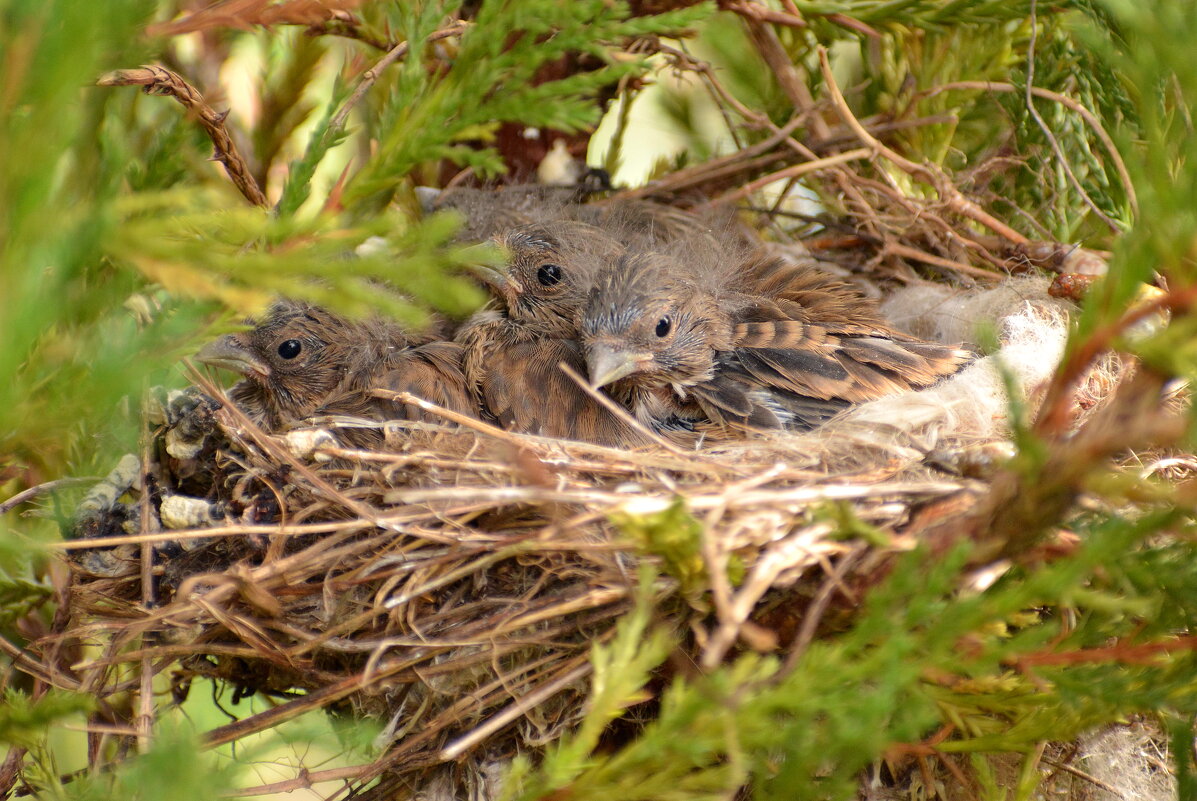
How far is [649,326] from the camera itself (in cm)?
182

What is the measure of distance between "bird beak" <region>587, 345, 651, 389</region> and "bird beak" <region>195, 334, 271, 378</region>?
2.22ft

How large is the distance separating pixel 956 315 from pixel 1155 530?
1.18 m

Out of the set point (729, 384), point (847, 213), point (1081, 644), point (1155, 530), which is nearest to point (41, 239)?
point (1155, 530)

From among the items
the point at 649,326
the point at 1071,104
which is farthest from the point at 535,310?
the point at 1071,104

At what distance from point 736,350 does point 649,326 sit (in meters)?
0.20

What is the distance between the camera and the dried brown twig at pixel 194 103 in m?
1.28

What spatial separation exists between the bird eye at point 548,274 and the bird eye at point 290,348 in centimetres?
53

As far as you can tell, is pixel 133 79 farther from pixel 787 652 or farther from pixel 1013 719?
pixel 1013 719

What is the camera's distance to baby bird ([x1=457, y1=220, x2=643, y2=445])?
193cm

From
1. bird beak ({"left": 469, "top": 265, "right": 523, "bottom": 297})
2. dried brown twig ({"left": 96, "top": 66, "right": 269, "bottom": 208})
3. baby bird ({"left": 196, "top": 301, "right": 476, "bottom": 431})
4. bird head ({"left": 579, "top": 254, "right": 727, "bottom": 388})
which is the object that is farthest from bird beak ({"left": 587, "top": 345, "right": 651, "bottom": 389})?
dried brown twig ({"left": 96, "top": 66, "right": 269, "bottom": 208})

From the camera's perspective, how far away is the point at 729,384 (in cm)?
184

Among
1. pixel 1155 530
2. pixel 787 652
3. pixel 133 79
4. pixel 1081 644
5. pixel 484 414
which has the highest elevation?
pixel 133 79

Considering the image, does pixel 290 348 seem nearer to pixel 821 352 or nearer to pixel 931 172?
pixel 821 352

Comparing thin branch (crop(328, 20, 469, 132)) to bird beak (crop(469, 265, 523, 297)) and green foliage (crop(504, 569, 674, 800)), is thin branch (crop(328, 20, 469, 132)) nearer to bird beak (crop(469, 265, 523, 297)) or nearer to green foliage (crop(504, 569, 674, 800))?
bird beak (crop(469, 265, 523, 297))
